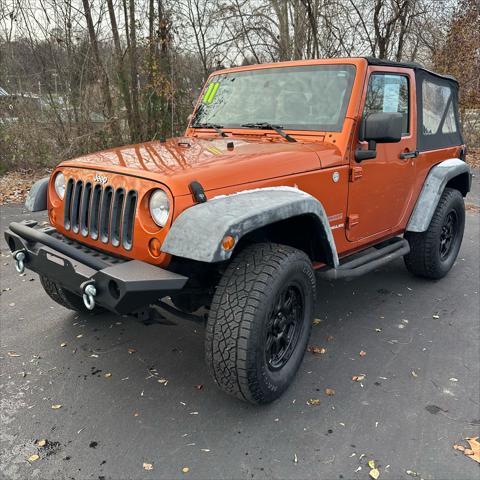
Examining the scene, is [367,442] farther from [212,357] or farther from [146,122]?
[146,122]

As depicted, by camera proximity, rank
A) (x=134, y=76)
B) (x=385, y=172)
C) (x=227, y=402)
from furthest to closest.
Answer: (x=134, y=76), (x=385, y=172), (x=227, y=402)

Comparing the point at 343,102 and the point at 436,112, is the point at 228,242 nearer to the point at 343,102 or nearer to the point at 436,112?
the point at 343,102

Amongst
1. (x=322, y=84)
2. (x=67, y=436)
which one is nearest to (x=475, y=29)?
(x=322, y=84)

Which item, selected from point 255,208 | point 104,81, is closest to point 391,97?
point 255,208

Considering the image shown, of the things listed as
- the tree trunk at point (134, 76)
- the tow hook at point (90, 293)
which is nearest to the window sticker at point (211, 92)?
the tow hook at point (90, 293)

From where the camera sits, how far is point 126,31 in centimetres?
912

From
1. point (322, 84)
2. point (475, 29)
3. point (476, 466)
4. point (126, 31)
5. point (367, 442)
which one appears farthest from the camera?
point (475, 29)

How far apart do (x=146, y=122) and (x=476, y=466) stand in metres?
8.69

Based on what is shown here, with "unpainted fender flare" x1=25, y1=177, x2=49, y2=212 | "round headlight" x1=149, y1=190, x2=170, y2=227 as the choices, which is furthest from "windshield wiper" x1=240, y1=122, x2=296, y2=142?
"unpainted fender flare" x1=25, y1=177, x2=49, y2=212

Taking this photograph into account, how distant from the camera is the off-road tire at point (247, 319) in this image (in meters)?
2.33

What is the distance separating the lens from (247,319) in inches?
91.0

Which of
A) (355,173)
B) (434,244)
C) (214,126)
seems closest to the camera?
(355,173)

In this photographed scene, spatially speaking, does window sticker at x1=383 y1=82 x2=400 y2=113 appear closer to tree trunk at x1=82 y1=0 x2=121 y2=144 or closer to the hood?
the hood

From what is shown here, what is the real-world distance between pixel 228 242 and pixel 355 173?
1.47 metres
